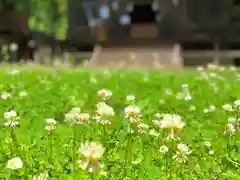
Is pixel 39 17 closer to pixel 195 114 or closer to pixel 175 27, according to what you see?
pixel 175 27

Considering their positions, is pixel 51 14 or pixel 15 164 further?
pixel 51 14

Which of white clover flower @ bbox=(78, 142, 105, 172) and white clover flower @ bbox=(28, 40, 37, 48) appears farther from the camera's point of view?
white clover flower @ bbox=(28, 40, 37, 48)

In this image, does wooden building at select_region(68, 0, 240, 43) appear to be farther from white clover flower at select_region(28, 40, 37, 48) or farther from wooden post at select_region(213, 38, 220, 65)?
white clover flower at select_region(28, 40, 37, 48)

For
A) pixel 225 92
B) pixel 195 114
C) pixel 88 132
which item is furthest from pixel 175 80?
pixel 88 132

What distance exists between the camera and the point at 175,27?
2438 centimetres

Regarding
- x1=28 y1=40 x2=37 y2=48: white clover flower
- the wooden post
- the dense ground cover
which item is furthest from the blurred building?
the dense ground cover

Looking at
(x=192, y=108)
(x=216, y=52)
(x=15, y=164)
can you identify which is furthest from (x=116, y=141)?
(x=216, y=52)

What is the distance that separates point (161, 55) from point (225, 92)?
13.0 meters

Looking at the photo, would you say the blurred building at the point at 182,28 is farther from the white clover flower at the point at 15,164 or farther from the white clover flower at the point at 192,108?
the white clover flower at the point at 15,164

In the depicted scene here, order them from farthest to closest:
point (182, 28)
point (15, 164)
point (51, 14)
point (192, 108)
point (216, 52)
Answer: point (51, 14), point (182, 28), point (216, 52), point (192, 108), point (15, 164)

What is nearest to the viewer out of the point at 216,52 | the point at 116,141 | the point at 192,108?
the point at 116,141

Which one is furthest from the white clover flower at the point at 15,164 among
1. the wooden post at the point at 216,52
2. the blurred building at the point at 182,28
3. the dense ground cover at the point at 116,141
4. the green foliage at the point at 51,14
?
the green foliage at the point at 51,14

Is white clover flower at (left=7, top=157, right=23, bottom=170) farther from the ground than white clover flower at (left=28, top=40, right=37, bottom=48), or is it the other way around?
white clover flower at (left=7, top=157, right=23, bottom=170)

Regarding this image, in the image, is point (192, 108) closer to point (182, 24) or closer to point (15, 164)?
point (15, 164)
